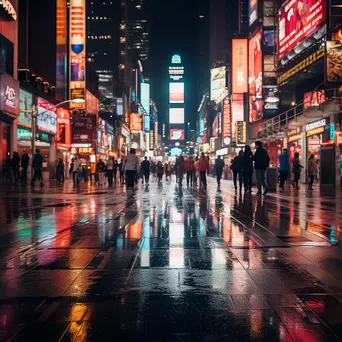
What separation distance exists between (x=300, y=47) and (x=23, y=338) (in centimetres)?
3439

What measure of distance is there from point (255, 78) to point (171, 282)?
49635mm

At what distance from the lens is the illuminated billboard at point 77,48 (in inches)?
1895

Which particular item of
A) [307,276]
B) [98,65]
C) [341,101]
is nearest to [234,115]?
[341,101]

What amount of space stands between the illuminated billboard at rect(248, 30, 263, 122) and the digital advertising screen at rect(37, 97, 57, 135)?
21113 millimetres

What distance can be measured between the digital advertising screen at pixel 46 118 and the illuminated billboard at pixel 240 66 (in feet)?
75.8

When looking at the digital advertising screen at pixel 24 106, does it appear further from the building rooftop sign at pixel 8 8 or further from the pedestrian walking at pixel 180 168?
the pedestrian walking at pixel 180 168

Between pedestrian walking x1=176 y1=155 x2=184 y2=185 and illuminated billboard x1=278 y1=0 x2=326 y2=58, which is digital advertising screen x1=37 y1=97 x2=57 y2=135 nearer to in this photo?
pedestrian walking x1=176 y1=155 x2=184 y2=185

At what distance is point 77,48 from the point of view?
4978 cm

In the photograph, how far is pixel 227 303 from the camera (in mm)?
3793

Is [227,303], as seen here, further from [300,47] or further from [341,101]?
[300,47]

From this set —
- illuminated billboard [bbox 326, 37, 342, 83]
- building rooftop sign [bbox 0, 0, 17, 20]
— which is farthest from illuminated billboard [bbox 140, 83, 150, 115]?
illuminated billboard [bbox 326, 37, 342, 83]

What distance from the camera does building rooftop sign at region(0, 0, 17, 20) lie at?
32812mm

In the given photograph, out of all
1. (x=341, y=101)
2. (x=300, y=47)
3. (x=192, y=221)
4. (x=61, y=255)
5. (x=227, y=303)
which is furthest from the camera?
(x=300, y=47)

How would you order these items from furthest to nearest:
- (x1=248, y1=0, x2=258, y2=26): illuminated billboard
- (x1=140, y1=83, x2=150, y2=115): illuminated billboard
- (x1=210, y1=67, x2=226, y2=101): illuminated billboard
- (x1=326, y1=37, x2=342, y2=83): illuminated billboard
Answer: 1. (x1=140, y1=83, x2=150, y2=115): illuminated billboard
2. (x1=210, y1=67, x2=226, y2=101): illuminated billboard
3. (x1=248, y1=0, x2=258, y2=26): illuminated billboard
4. (x1=326, y1=37, x2=342, y2=83): illuminated billboard
